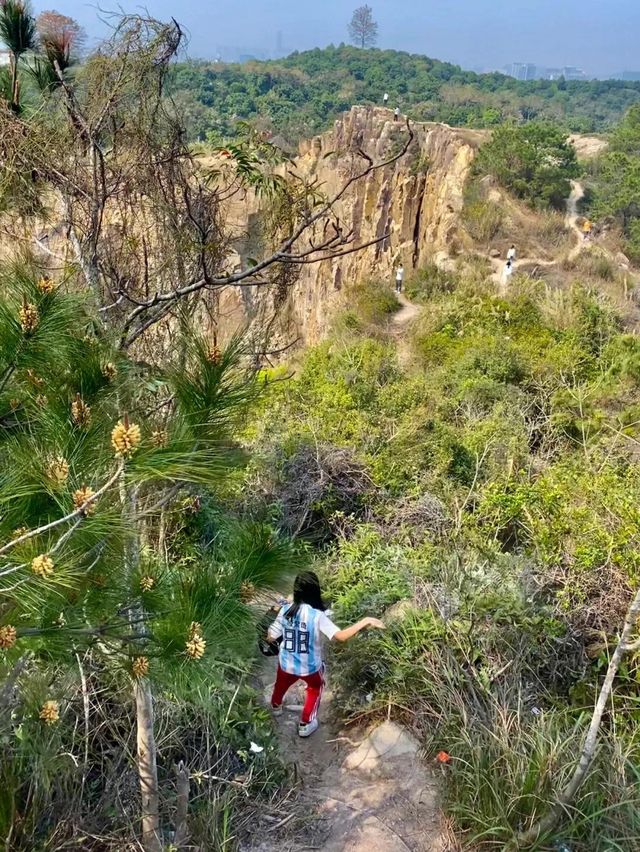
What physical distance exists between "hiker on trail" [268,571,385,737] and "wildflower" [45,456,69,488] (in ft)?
6.32

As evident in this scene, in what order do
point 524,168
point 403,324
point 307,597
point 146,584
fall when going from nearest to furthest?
→ point 146,584
point 307,597
point 403,324
point 524,168

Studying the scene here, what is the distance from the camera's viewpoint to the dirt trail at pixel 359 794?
8.96 ft

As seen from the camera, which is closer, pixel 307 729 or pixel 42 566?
pixel 42 566

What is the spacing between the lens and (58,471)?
131 centimetres

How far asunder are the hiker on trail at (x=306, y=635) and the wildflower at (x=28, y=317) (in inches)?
79.9

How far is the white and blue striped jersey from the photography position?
324cm

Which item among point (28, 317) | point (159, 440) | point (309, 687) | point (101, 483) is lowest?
point (309, 687)

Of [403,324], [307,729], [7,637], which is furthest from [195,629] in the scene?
[403,324]

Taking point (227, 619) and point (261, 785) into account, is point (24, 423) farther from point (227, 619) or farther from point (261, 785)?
point (261, 785)

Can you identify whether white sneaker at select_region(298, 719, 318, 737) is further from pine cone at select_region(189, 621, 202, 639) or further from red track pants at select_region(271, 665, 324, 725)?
pine cone at select_region(189, 621, 202, 639)

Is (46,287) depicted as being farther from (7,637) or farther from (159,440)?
(7,637)

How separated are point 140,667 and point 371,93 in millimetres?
54119

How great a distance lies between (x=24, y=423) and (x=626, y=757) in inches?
105

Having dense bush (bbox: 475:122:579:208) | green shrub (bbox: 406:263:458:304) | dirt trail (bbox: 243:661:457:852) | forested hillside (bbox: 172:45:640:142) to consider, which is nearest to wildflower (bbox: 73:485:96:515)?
dirt trail (bbox: 243:661:457:852)
